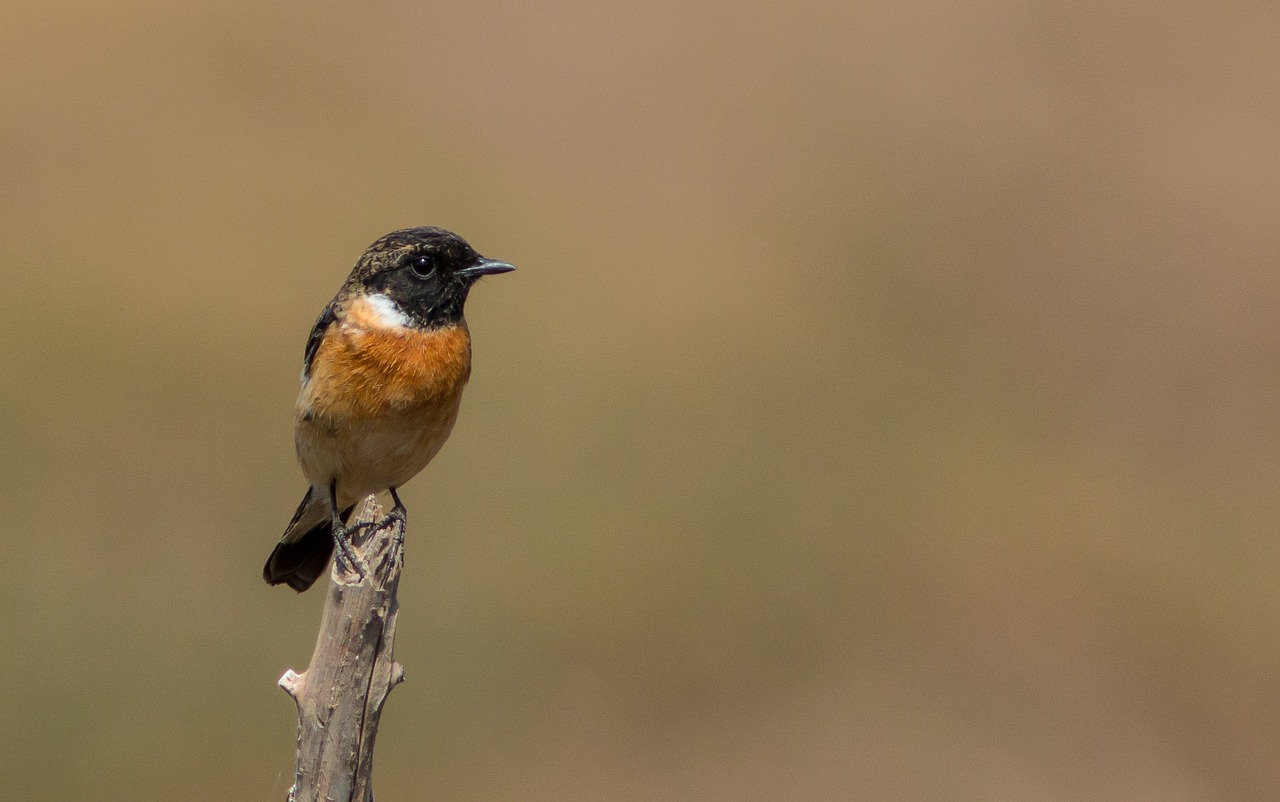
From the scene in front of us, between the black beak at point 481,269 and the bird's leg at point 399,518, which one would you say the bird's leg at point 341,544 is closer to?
the bird's leg at point 399,518

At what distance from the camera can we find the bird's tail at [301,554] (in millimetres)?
6688

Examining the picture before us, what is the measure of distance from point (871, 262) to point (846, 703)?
18.5ft

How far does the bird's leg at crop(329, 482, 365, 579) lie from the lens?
5120mm

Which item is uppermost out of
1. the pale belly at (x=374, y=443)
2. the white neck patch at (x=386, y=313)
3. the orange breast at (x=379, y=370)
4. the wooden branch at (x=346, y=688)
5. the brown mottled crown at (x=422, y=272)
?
the brown mottled crown at (x=422, y=272)

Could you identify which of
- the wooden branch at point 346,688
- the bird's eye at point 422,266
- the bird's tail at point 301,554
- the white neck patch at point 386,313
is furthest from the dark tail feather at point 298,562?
the wooden branch at point 346,688

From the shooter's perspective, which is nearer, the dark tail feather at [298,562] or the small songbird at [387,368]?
the small songbird at [387,368]

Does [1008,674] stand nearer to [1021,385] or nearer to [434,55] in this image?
[1021,385]

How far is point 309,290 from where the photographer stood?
13672 millimetres

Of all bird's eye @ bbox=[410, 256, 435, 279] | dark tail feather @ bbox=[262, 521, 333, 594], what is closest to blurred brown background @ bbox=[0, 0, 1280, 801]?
dark tail feather @ bbox=[262, 521, 333, 594]

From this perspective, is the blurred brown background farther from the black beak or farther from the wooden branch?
the wooden branch

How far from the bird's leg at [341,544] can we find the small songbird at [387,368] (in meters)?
0.01

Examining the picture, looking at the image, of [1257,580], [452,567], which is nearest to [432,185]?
[452,567]

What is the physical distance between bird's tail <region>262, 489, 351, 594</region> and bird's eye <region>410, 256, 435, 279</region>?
1170 mm

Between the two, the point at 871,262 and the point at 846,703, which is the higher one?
the point at 871,262
